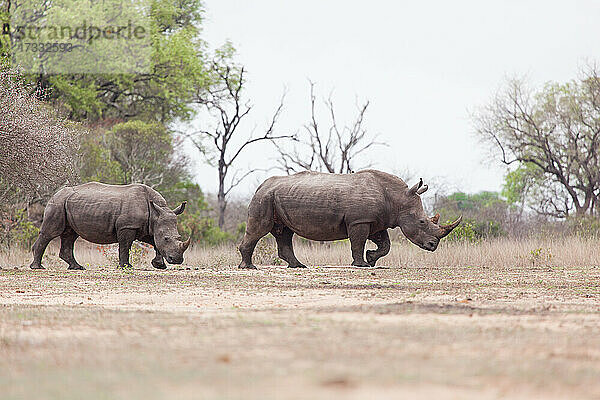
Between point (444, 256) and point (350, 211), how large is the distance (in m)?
2.98

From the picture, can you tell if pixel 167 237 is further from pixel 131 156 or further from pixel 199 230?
pixel 131 156

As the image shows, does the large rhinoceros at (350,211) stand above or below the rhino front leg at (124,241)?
above

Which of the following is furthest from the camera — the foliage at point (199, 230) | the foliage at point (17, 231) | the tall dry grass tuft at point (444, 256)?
the foliage at point (199, 230)

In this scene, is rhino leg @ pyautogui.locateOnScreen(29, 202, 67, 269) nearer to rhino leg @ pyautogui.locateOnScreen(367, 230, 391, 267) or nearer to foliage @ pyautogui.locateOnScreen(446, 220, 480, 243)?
rhino leg @ pyautogui.locateOnScreen(367, 230, 391, 267)

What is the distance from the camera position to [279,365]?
10.3 feet

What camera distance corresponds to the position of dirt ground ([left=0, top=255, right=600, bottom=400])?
2.70m

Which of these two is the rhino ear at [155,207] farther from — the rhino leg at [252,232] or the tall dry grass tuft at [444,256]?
the tall dry grass tuft at [444,256]

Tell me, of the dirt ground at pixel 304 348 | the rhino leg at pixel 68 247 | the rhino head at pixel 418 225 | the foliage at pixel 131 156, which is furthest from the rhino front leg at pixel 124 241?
the foliage at pixel 131 156

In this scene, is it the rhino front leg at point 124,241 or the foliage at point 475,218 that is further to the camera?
the foliage at point 475,218

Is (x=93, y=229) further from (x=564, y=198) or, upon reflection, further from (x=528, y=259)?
(x=564, y=198)

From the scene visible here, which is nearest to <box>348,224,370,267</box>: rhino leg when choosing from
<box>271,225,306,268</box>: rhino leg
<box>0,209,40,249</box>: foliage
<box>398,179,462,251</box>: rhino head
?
<box>398,179,462,251</box>: rhino head

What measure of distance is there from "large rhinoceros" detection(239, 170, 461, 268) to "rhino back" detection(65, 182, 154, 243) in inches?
80.4

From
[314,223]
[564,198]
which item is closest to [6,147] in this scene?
[314,223]

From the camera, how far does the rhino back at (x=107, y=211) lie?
14.5 meters
